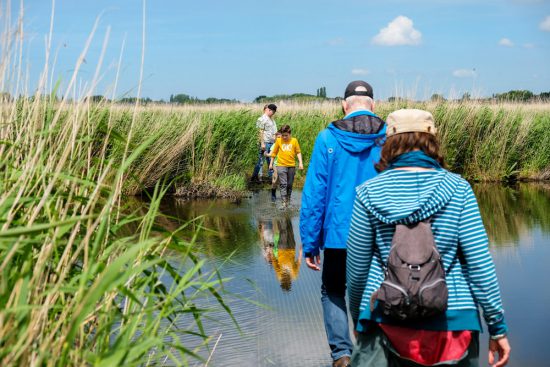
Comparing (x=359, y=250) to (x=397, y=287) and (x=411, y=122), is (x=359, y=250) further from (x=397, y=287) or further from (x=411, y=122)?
(x=411, y=122)

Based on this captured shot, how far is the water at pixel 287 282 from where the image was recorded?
5.90 m

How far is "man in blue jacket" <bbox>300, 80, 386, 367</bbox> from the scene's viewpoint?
17.1ft

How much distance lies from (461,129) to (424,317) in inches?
710

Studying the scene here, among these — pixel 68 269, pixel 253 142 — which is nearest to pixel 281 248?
pixel 68 269

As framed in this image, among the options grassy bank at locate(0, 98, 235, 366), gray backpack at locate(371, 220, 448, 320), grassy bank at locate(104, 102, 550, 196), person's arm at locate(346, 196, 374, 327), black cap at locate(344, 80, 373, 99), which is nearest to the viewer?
grassy bank at locate(0, 98, 235, 366)

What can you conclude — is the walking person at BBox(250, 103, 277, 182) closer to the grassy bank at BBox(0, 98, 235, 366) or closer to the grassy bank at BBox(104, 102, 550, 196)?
the grassy bank at BBox(104, 102, 550, 196)

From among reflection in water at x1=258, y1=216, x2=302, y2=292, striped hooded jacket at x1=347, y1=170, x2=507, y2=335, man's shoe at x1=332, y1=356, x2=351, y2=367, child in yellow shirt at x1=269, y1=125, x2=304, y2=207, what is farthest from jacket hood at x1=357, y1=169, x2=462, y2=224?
child in yellow shirt at x1=269, y1=125, x2=304, y2=207

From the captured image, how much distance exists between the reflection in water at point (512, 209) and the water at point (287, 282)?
0.06ft

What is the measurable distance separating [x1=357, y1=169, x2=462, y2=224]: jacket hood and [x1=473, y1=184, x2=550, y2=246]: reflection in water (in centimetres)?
791

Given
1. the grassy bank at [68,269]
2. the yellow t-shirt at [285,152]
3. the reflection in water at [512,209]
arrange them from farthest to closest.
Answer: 1. the yellow t-shirt at [285,152]
2. the reflection in water at [512,209]
3. the grassy bank at [68,269]

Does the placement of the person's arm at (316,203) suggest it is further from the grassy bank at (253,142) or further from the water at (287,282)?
the grassy bank at (253,142)

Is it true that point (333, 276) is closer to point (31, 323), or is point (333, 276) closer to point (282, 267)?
point (31, 323)

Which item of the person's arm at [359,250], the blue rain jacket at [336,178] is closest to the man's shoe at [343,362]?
the blue rain jacket at [336,178]

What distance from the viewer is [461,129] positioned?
67.3ft
